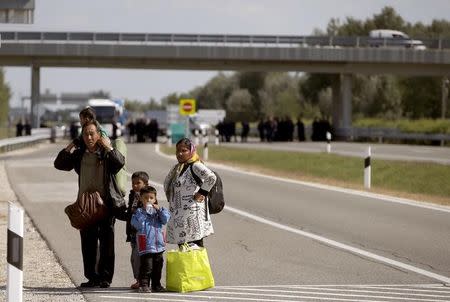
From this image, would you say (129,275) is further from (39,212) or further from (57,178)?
(57,178)

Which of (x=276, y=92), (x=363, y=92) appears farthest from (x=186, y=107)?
(x=276, y=92)

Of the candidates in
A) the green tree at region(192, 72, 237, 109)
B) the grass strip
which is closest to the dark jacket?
the grass strip

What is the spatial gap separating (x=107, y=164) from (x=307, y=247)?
4424 mm

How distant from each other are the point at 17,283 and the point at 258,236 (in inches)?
297

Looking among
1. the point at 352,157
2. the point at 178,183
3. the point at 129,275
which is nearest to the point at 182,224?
the point at 178,183

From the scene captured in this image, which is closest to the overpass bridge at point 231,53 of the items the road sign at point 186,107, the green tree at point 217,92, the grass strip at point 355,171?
the road sign at point 186,107

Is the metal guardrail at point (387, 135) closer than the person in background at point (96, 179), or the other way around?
the person in background at point (96, 179)

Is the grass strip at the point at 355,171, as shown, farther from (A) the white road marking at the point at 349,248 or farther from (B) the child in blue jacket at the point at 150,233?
(B) the child in blue jacket at the point at 150,233

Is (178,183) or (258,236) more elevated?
(178,183)

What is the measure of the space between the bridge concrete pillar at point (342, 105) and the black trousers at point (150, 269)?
60.6 metres

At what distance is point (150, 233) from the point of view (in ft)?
34.0

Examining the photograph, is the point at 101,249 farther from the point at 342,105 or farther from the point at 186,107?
the point at 342,105

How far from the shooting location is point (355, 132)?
69.4m

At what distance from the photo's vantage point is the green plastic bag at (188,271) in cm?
1023
